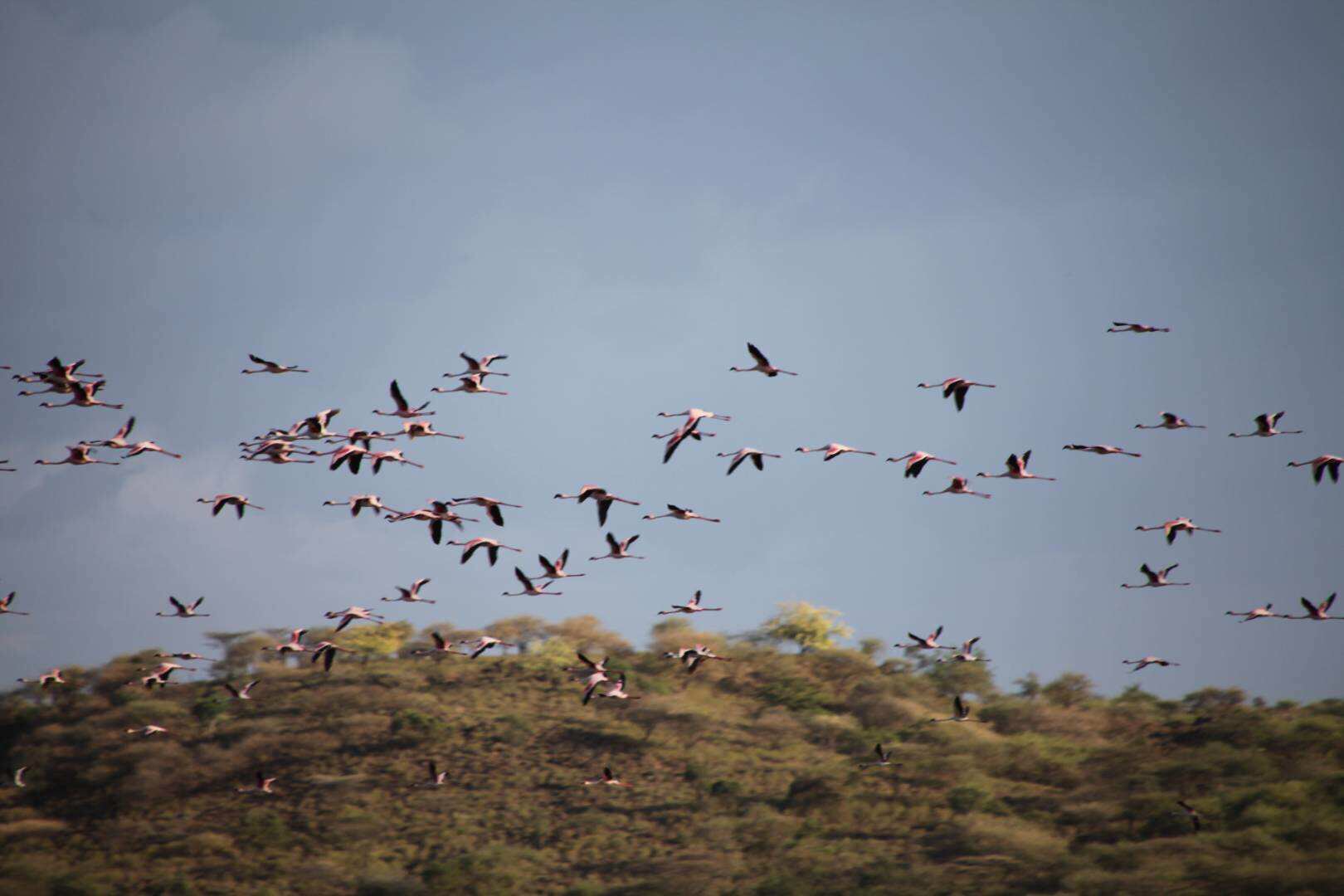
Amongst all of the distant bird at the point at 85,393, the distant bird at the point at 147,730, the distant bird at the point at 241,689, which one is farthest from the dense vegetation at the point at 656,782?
the distant bird at the point at 85,393

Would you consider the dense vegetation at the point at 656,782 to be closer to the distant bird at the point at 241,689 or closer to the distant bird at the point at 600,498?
the distant bird at the point at 241,689

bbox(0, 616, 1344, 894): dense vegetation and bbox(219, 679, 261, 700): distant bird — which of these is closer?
bbox(219, 679, 261, 700): distant bird

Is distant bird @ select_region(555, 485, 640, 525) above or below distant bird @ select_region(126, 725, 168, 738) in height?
above

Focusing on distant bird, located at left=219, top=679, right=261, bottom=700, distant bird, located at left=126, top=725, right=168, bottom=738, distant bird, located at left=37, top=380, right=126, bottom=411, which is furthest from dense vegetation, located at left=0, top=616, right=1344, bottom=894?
distant bird, located at left=37, top=380, right=126, bottom=411

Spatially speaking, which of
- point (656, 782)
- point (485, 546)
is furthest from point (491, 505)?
point (656, 782)

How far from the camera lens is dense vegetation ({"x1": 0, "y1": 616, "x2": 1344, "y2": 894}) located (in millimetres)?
33281

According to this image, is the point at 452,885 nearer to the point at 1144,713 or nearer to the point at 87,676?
the point at 87,676

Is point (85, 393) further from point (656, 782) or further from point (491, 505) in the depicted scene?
point (656, 782)

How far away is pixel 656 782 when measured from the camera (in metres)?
41.1

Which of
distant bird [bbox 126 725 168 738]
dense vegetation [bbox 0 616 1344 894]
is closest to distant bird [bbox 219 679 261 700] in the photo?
dense vegetation [bbox 0 616 1344 894]

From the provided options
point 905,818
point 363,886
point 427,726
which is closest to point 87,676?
point 427,726

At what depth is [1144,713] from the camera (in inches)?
1839

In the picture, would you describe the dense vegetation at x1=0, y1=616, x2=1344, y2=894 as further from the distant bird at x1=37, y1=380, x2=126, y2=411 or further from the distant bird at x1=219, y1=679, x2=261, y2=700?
the distant bird at x1=37, y1=380, x2=126, y2=411

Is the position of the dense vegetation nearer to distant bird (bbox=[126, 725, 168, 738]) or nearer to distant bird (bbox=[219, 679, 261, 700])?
distant bird (bbox=[219, 679, 261, 700])
